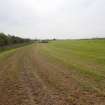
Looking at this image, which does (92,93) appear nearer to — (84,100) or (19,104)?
(84,100)

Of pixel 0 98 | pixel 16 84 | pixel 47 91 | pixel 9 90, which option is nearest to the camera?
pixel 0 98

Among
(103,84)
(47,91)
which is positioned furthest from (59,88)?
(103,84)

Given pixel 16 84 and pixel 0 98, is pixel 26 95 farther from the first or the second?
pixel 16 84

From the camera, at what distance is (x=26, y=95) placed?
24.0ft

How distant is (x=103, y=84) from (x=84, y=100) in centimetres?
242

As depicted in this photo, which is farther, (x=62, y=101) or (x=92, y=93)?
(x=92, y=93)

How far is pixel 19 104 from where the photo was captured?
251 inches

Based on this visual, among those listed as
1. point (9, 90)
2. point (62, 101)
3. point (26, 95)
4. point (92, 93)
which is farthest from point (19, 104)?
point (92, 93)

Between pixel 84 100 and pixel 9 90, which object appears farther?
pixel 9 90

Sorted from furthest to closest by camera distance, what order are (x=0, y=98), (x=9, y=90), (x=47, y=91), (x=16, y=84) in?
(x=16, y=84) < (x=9, y=90) < (x=47, y=91) < (x=0, y=98)

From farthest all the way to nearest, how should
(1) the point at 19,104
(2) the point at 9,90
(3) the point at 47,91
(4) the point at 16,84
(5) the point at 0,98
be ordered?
(4) the point at 16,84 → (2) the point at 9,90 → (3) the point at 47,91 → (5) the point at 0,98 → (1) the point at 19,104

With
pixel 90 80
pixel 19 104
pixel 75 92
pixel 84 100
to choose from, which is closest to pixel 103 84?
pixel 90 80

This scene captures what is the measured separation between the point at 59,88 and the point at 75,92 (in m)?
0.87

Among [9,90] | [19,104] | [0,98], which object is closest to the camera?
[19,104]
